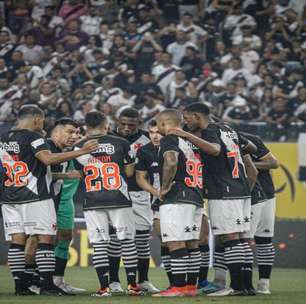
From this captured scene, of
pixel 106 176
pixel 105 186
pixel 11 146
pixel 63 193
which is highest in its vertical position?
pixel 11 146

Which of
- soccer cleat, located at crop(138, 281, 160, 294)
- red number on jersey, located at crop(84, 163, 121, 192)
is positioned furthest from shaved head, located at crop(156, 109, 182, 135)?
soccer cleat, located at crop(138, 281, 160, 294)

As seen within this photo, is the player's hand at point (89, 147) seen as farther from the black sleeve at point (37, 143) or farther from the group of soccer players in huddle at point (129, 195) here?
the black sleeve at point (37, 143)

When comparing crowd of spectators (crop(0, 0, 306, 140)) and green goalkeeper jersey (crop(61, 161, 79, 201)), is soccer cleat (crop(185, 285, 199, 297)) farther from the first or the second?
crowd of spectators (crop(0, 0, 306, 140))

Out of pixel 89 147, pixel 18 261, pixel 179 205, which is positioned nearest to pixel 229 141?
pixel 179 205

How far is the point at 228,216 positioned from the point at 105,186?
5.38 feet

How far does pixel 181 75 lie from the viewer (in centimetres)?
2484

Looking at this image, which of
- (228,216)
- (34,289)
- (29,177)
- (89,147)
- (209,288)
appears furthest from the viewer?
(209,288)

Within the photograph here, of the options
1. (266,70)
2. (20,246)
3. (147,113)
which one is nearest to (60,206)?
(20,246)

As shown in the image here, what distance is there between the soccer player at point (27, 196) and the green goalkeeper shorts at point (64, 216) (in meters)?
0.90

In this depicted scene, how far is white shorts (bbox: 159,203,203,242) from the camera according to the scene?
1307cm

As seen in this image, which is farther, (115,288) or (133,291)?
(115,288)

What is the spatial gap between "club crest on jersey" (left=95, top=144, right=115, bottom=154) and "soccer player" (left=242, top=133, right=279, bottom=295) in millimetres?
1927

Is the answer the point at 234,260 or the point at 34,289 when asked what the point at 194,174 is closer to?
the point at 234,260

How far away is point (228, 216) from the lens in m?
13.3
